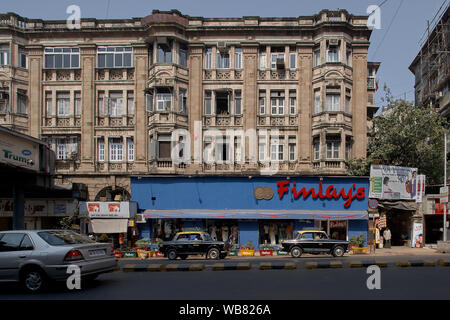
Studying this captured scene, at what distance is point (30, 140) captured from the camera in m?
20.4

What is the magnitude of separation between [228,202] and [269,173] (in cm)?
409

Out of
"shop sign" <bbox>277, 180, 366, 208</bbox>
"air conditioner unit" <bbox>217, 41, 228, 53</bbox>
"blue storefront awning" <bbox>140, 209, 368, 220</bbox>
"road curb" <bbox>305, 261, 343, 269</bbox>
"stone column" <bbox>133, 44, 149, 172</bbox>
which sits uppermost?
"air conditioner unit" <bbox>217, 41, 228, 53</bbox>

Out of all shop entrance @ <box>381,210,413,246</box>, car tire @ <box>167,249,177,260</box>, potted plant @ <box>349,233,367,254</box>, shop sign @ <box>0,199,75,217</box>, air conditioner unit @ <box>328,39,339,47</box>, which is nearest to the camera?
car tire @ <box>167,249,177,260</box>

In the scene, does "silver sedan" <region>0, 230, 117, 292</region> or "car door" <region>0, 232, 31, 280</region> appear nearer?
"silver sedan" <region>0, 230, 117, 292</region>

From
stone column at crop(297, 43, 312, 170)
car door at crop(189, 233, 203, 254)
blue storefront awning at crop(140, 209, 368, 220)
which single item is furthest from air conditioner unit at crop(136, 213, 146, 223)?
stone column at crop(297, 43, 312, 170)

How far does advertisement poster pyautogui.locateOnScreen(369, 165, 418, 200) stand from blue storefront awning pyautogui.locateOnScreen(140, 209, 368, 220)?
197cm

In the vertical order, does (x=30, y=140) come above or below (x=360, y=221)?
above

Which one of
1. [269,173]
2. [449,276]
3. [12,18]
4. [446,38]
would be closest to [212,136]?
[269,173]

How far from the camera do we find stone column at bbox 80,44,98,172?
A: 102 ft

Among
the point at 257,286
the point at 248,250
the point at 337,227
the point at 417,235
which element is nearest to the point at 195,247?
the point at 248,250

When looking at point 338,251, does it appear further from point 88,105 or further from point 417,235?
point 88,105

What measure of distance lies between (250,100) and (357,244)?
40.8 feet

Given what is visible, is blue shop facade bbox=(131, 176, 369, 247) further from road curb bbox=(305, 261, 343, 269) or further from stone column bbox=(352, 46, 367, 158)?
road curb bbox=(305, 261, 343, 269)
